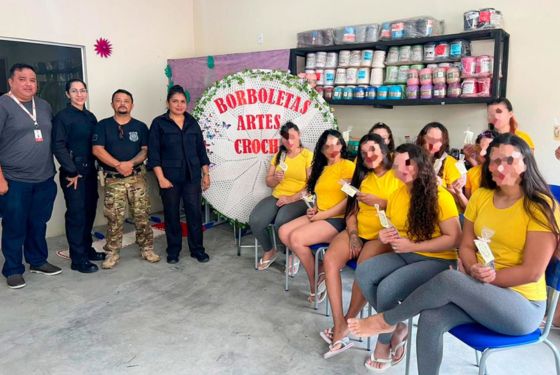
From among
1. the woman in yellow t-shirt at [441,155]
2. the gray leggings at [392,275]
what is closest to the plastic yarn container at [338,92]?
the woman in yellow t-shirt at [441,155]

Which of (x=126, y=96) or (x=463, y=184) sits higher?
(x=126, y=96)

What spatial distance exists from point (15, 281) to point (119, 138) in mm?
1200

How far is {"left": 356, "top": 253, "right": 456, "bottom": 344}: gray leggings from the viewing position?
1926 millimetres

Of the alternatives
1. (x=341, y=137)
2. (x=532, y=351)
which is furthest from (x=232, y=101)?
(x=532, y=351)

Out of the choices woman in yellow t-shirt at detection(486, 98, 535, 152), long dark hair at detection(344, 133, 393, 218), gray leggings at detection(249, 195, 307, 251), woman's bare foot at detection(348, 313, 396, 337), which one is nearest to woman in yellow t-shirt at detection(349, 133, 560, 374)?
woman's bare foot at detection(348, 313, 396, 337)

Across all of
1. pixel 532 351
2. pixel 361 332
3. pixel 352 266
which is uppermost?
pixel 352 266

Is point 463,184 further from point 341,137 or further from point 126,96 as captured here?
point 126,96

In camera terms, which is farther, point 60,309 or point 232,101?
point 232,101

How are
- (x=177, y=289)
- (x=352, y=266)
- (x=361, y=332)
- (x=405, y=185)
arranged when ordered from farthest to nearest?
(x=177, y=289)
(x=352, y=266)
(x=405, y=185)
(x=361, y=332)

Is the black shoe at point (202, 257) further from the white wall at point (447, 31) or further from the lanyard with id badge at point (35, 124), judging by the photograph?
the white wall at point (447, 31)

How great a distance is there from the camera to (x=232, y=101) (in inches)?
142

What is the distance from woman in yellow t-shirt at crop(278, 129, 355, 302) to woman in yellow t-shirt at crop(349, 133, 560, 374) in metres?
0.97

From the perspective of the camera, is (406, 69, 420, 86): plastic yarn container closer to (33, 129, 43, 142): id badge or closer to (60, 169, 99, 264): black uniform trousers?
(60, 169, 99, 264): black uniform trousers

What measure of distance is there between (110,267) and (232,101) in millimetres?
1608
